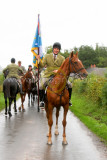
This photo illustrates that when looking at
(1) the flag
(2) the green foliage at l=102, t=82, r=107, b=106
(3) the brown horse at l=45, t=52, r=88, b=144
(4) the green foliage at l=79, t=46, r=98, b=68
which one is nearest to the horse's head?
(3) the brown horse at l=45, t=52, r=88, b=144

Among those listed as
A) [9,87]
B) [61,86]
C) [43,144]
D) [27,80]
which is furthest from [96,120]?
[27,80]

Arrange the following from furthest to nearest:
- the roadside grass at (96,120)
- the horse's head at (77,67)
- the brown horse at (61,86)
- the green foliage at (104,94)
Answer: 1. the green foliage at (104,94)
2. the roadside grass at (96,120)
3. the brown horse at (61,86)
4. the horse's head at (77,67)

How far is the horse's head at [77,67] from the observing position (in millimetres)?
7182

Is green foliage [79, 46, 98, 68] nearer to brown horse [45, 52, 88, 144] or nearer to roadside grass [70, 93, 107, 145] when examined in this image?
roadside grass [70, 93, 107, 145]

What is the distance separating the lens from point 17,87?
14.1m

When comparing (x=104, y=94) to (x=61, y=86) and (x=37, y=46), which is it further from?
(x=61, y=86)

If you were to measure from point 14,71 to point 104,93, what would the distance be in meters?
4.96

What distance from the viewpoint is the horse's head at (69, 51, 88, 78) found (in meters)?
7.18

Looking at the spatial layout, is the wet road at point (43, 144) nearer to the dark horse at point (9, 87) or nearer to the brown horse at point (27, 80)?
the dark horse at point (9, 87)

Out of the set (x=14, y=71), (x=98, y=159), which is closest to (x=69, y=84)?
(x=98, y=159)

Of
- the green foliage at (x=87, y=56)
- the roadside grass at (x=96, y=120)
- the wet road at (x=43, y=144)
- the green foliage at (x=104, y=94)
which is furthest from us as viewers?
the green foliage at (x=87, y=56)

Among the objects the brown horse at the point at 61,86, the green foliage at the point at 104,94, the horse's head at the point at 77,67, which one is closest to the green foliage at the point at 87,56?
the green foliage at the point at 104,94

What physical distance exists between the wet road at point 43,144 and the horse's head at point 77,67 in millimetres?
2046

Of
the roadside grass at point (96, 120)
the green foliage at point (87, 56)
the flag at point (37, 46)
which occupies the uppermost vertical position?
the green foliage at point (87, 56)
